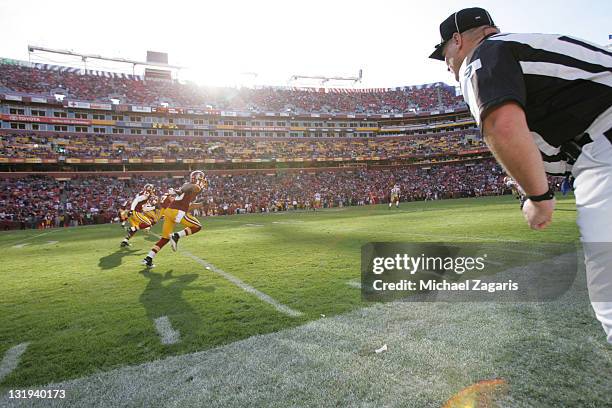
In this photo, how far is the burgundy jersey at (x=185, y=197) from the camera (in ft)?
32.3

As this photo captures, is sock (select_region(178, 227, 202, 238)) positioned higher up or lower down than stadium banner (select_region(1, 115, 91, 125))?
lower down

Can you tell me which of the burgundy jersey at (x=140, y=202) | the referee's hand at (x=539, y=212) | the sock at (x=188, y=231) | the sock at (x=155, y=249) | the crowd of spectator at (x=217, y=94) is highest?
the crowd of spectator at (x=217, y=94)

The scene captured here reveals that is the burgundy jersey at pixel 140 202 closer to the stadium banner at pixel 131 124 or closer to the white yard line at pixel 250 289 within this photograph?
the white yard line at pixel 250 289

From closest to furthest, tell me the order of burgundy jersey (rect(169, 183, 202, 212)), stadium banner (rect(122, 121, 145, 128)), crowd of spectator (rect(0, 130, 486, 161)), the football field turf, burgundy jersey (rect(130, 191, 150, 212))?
the football field turf < burgundy jersey (rect(169, 183, 202, 212)) < burgundy jersey (rect(130, 191, 150, 212)) < crowd of spectator (rect(0, 130, 486, 161)) < stadium banner (rect(122, 121, 145, 128))

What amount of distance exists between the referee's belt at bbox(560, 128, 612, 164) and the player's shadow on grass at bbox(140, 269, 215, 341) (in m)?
3.90

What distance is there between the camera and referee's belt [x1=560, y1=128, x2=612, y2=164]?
1.76 meters

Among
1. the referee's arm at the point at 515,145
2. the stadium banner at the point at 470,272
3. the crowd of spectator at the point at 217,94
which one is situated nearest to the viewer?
the referee's arm at the point at 515,145

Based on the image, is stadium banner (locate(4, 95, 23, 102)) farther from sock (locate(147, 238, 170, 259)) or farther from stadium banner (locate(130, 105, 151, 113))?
sock (locate(147, 238, 170, 259))

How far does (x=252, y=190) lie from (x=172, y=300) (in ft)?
140

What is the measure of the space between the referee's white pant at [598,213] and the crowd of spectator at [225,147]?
52.7m

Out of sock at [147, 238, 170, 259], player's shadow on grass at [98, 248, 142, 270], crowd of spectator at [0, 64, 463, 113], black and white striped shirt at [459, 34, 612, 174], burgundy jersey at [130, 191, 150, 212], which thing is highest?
crowd of spectator at [0, 64, 463, 113]

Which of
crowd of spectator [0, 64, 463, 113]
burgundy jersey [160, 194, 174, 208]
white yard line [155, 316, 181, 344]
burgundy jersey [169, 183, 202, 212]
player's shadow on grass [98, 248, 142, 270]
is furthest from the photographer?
crowd of spectator [0, 64, 463, 113]

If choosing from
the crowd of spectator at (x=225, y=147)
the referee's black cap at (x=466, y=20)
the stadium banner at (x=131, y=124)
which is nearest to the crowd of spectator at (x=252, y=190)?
the crowd of spectator at (x=225, y=147)

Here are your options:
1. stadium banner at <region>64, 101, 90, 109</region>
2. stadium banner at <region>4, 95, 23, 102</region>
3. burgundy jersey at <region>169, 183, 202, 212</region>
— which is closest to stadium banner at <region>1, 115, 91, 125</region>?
stadium banner at <region>64, 101, 90, 109</region>
